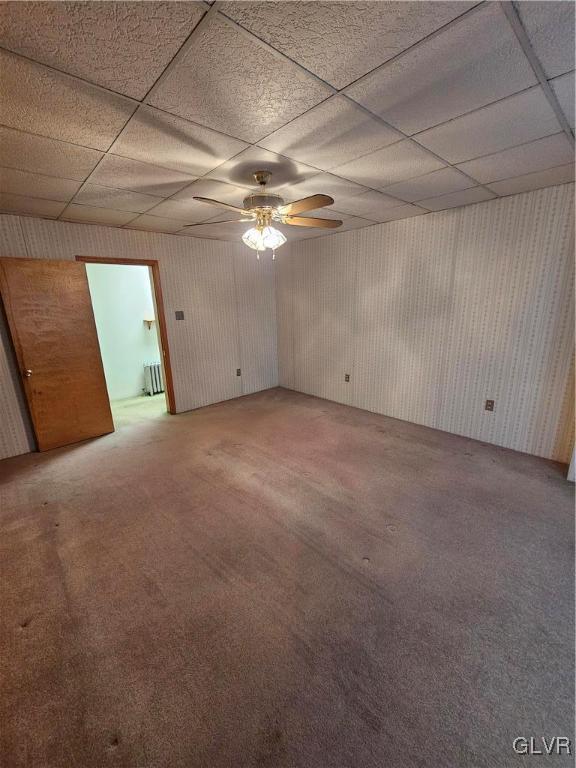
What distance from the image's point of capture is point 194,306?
4.68m

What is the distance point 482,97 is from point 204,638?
289 cm

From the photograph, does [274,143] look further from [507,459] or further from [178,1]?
[507,459]

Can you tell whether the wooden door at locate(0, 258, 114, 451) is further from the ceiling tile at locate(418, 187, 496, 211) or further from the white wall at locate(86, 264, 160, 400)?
the ceiling tile at locate(418, 187, 496, 211)

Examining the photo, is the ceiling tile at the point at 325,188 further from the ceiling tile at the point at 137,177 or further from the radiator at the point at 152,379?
the radiator at the point at 152,379

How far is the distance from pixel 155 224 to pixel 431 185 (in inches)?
117

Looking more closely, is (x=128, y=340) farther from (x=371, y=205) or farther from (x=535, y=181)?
(x=535, y=181)

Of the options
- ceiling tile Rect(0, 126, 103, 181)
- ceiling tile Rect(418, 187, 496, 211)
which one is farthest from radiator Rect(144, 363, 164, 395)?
ceiling tile Rect(418, 187, 496, 211)

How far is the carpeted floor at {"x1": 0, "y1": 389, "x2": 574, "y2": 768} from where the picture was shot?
3.94 ft

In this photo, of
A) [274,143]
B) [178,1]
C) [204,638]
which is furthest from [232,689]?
[274,143]

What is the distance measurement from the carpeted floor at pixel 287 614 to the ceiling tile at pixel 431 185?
8.09 ft

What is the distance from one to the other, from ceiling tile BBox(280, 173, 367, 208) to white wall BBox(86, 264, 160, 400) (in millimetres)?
3511

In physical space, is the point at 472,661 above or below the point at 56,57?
below

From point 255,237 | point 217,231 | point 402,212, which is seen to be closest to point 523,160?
point 402,212

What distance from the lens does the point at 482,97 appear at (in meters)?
1.50
